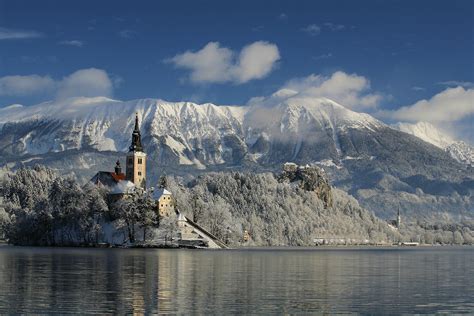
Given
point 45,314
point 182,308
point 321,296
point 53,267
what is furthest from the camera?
point 53,267

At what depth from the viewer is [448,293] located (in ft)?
261

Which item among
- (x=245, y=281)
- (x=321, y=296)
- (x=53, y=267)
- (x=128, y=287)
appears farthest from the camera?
(x=53, y=267)

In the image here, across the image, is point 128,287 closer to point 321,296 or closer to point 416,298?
point 321,296

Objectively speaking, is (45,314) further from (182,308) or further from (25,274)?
(25,274)

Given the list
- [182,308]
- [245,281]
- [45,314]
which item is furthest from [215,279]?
[45,314]

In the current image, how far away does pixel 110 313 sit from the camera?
195 feet

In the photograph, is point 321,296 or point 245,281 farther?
point 245,281

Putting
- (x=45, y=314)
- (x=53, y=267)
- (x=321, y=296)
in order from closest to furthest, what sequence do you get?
1. (x=45, y=314)
2. (x=321, y=296)
3. (x=53, y=267)

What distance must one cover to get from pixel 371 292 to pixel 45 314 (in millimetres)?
32893

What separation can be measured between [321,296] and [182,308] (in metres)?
15.7

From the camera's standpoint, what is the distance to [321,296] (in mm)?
73688

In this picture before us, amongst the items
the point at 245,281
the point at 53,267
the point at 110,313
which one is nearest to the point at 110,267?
the point at 53,267

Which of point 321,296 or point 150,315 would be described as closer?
point 150,315

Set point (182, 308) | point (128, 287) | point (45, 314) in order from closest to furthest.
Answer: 1. point (45, 314)
2. point (182, 308)
3. point (128, 287)
